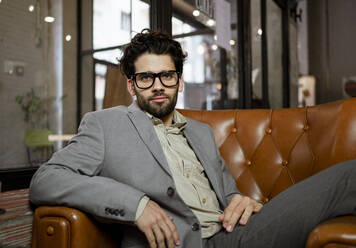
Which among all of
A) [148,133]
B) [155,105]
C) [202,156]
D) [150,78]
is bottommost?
[202,156]

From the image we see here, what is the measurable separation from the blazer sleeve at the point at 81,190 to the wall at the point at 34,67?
40cm

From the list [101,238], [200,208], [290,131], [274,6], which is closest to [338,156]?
[290,131]

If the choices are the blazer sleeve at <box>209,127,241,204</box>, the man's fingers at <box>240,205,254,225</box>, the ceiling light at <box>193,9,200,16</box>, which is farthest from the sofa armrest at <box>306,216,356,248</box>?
the ceiling light at <box>193,9,200,16</box>

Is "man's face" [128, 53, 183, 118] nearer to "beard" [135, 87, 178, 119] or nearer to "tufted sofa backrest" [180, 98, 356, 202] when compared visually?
"beard" [135, 87, 178, 119]

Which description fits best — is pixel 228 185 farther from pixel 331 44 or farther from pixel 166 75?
pixel 331 44

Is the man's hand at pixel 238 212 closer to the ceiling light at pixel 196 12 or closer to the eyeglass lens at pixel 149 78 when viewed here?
the eyeglass lens at pixel 149 78

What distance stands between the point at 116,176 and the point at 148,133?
0.23 metres

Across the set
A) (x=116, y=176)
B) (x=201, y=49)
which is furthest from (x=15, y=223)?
(x=201, y=49)

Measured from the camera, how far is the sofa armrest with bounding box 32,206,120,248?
3.18ft

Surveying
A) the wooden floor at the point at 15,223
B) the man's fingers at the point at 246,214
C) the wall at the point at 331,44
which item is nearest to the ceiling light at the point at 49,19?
the wooden floor at the point at 15,223

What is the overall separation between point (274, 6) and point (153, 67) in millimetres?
3750

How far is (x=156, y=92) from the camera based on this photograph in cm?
150

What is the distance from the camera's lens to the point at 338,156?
156 cm

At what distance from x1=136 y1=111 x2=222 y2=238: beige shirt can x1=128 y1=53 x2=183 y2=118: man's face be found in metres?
0.05
